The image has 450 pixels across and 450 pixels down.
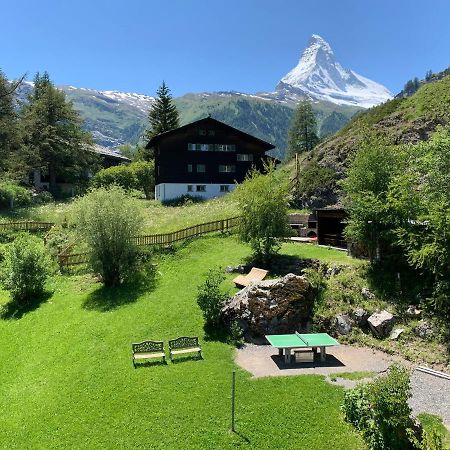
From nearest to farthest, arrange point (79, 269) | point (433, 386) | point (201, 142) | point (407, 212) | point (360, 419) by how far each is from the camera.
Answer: point (360, 419), point (433, 386), point (407, 212), point (79, 269), point (201, 142)

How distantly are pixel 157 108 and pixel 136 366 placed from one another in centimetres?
6362

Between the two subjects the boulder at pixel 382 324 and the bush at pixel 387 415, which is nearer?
the bush at pixel 387 415

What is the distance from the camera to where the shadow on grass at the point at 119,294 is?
982 inches

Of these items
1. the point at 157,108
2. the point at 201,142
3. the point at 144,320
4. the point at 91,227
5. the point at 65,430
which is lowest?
the point at 65,430

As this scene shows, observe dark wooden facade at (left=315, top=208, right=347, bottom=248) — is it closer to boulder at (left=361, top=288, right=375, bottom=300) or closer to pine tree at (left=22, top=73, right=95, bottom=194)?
boulder at (left=361, top=288, right=375, bottom=300)

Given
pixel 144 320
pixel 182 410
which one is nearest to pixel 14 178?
pixel 144 320

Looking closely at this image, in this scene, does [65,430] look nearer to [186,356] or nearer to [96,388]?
[96,388]

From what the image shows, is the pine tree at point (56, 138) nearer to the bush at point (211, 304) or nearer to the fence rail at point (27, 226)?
the fence rail at point (27, 226)

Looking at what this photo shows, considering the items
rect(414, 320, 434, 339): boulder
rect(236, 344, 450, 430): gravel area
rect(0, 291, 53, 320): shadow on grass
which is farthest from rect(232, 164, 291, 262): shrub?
rect(0, 291, 53, 320): shadow on grass

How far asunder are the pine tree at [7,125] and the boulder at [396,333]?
140ft

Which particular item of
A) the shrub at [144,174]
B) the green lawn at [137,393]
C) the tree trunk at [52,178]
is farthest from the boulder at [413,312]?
the tree trunk at [52,178]

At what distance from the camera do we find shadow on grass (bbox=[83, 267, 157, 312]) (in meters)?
25.0

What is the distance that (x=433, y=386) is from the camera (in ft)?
52.1

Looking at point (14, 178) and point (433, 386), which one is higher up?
point (14, 178)
